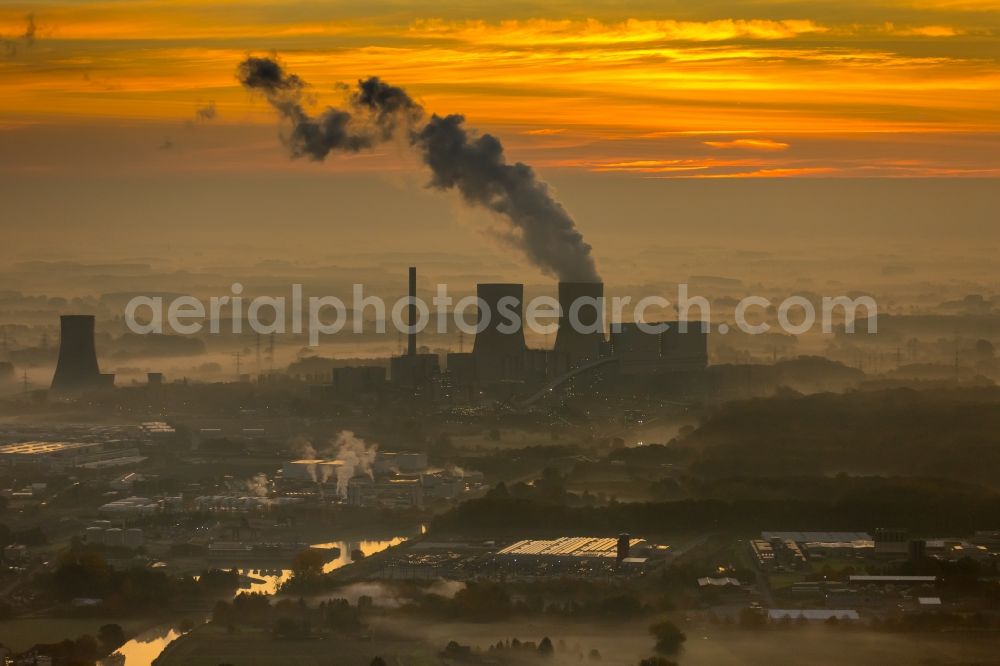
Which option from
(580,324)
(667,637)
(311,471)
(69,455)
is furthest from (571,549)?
(580,324)

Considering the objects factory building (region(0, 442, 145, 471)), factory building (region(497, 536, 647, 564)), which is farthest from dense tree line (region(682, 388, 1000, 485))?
factory building (region(0, 442, 145, 471))

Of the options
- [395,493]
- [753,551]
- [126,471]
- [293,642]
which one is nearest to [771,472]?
[395,493]

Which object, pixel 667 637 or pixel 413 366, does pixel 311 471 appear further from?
pixel 667 637

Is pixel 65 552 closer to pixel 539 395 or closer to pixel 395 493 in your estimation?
pixel 395 493

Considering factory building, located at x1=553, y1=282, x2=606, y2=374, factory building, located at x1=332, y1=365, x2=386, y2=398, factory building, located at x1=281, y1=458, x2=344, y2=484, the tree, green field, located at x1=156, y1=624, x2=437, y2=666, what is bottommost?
green field, located at x1=156, y1=624, x2=437, y2=666

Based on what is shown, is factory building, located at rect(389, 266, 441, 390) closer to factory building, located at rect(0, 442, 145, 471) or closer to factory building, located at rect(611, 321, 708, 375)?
factory building, located at rect(611, 321, 708, 375)

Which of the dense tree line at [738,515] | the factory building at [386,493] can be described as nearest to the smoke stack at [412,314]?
the factory building at [386,493]
